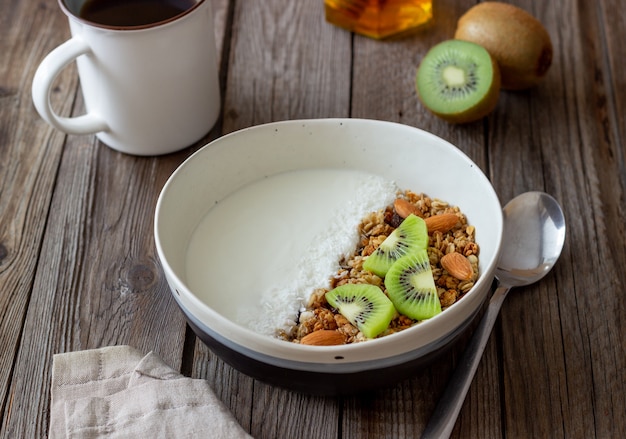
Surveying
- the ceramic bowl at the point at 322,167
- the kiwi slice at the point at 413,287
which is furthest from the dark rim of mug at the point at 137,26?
the kiwi slice at the point at 413,287

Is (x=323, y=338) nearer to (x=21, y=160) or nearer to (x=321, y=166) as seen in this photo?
(x=321, y=166)

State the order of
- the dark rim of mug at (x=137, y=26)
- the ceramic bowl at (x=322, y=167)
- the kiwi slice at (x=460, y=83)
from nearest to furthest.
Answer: the ceramic bowl at (x=322, y=167) < the dark rim of mug at (x=137, y=26) < the kiwi slice at (x=460, y=83)

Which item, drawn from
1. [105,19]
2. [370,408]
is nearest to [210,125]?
[105,19]

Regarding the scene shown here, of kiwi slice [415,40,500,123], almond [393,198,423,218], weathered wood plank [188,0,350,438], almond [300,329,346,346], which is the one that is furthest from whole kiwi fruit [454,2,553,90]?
almond [300,329,346,346]

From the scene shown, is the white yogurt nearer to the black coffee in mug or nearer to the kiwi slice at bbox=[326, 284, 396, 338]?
the kiwi slice at bbox=[326, 284, 396, 338]

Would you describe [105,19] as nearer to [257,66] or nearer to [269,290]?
[257,66]

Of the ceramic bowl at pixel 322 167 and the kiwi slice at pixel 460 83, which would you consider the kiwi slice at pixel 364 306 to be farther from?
the kiwi slice at pixel 460 83
